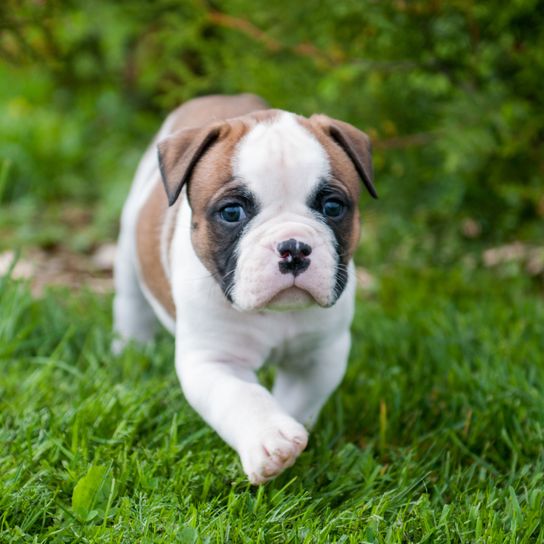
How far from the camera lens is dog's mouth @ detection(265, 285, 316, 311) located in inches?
137

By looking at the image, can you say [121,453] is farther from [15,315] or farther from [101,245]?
[101,245]

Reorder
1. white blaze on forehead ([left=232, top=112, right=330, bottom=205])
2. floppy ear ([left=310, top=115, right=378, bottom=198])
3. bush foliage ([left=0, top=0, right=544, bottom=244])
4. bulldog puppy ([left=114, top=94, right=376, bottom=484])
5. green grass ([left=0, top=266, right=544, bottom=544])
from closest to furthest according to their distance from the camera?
green grass ([left=0, top=266, right=544, bottom=544]) → bulldog puppy ([left=114, top=94, right=376, bottom=484]) → white blaze on forehead ([left=232, top=112, right=330, bottom=205]) → floppy ear ([left=310, top=115, right=378, bottom=198]) → bush foliage ([left=0, top=0, right=544, bottom=244])

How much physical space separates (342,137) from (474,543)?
1.61 m

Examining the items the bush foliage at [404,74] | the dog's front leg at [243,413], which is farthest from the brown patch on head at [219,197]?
the bush foliage at [404,74]

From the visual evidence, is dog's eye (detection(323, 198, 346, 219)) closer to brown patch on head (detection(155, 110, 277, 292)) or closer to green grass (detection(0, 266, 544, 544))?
brown patch on head (detection(155, 110, 277, 292))

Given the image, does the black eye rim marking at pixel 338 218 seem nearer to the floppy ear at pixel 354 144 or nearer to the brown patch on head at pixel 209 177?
the floppy ear at pixel 354 144

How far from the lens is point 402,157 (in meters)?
6.62

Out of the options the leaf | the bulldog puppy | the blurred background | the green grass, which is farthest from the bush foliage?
the leaf

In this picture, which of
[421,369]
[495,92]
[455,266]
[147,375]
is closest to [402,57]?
[495,92]

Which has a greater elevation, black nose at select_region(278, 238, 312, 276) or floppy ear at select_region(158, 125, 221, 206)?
floppy ear at select_region(158, 125, 221, 206)

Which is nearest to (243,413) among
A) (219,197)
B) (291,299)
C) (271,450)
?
(271,450)

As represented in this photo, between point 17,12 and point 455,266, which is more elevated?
point 17,12

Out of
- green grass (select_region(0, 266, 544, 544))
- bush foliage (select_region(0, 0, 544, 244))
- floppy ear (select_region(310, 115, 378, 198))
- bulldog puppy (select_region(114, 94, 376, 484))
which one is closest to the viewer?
green grass (select_region(0, 266, 544, 544))

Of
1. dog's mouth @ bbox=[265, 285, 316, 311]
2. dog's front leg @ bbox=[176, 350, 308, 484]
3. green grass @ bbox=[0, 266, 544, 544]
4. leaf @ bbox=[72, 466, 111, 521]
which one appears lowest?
green grass @ bbox=[0, 266, 544, 544]
